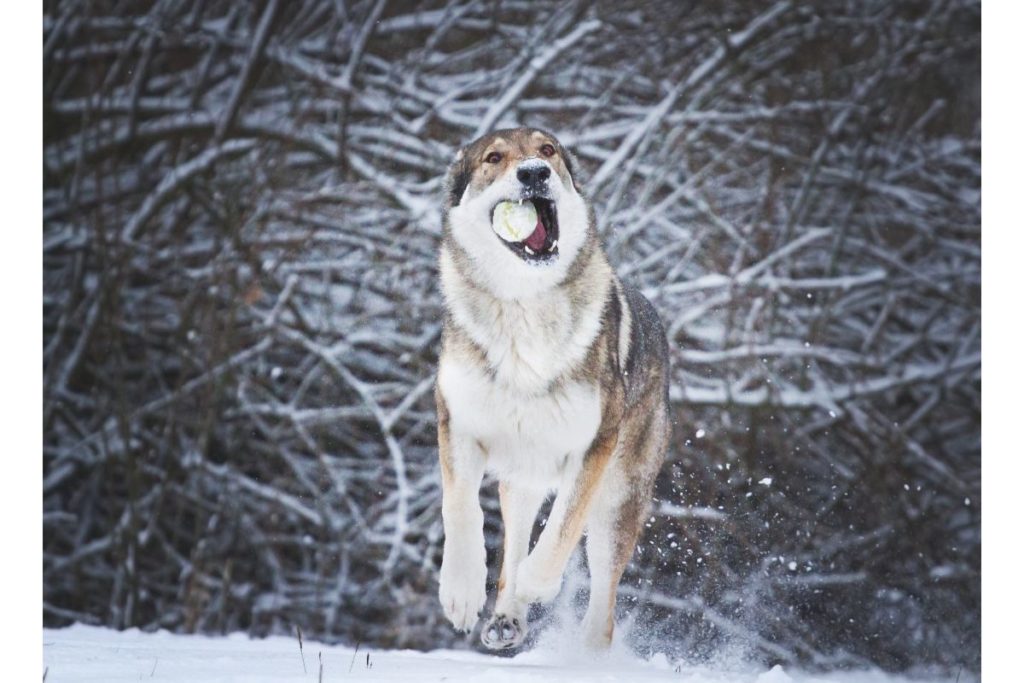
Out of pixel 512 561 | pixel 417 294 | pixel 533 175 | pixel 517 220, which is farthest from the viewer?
pixel 417 294

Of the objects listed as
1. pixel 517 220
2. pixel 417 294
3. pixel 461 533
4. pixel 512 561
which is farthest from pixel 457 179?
pixel 417 294

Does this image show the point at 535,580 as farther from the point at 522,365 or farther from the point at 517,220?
the point at 517,220

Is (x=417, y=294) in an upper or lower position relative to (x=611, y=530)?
upper

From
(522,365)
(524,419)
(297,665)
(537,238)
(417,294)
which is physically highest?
(537,238)

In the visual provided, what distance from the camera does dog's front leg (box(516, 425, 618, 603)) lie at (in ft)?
8.54

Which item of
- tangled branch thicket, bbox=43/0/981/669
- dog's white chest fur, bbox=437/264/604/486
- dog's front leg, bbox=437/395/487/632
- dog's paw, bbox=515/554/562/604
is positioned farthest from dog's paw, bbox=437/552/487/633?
tangled branch thicket, bbox=43/0/981/669

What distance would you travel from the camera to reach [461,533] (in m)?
2.60

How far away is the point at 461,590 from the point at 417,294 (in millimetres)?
2376

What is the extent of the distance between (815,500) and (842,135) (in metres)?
1.69

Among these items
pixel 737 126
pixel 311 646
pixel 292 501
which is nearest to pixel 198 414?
pixel 292 501

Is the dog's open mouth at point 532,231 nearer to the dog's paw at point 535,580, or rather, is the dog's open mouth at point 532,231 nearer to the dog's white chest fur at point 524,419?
the dog's white chest fur at point 524,419

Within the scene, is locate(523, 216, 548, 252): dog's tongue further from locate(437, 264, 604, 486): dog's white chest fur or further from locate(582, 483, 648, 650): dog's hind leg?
locate(582, 483, 648, 650): dog's hind leg

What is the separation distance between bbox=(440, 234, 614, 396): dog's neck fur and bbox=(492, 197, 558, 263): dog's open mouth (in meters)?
0.12

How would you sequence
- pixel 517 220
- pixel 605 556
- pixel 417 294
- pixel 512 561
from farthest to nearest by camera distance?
pixel 417 294 < pixel 605 556 < pixel 512 561 < pixel 517 220
